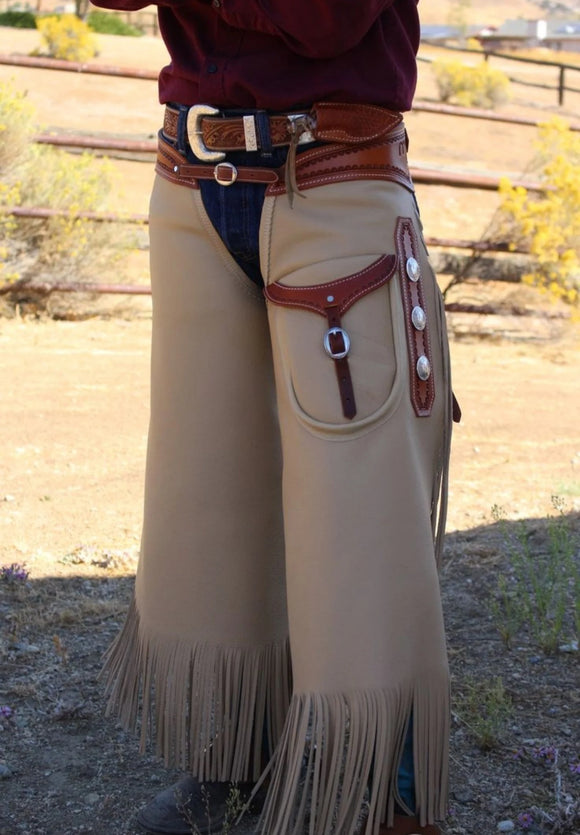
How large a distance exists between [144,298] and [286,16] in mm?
6905

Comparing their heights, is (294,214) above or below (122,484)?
above

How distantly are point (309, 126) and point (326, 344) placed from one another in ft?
1.14

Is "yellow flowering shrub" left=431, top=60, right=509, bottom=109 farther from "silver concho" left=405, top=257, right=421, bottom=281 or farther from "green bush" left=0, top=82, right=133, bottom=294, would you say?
"silver concho" left=405, top=257, right=421, bottom=281

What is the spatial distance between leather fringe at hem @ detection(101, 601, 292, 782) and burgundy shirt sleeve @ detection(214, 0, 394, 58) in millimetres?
1046

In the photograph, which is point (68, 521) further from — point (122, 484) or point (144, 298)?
point (144, 298)

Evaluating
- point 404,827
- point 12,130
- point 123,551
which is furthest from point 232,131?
point 12,130

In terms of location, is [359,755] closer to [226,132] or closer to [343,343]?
[343,343]

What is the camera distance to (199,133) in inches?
74.9

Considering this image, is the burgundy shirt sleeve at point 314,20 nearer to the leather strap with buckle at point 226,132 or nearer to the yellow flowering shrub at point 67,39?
the leather strap with buckle at point 226,132

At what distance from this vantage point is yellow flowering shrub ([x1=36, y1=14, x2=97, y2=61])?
25234 millimetres

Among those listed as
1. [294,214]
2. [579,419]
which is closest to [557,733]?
[294,214]

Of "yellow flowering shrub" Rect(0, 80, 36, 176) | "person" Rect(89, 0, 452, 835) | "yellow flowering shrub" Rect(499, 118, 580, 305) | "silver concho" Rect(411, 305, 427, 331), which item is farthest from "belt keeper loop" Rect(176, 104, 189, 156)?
"yellow flowering shrub" Rect(499, 118, 580, 305)

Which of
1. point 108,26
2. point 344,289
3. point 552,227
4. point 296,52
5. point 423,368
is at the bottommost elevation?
point 423,368

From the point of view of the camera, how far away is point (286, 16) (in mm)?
1745
